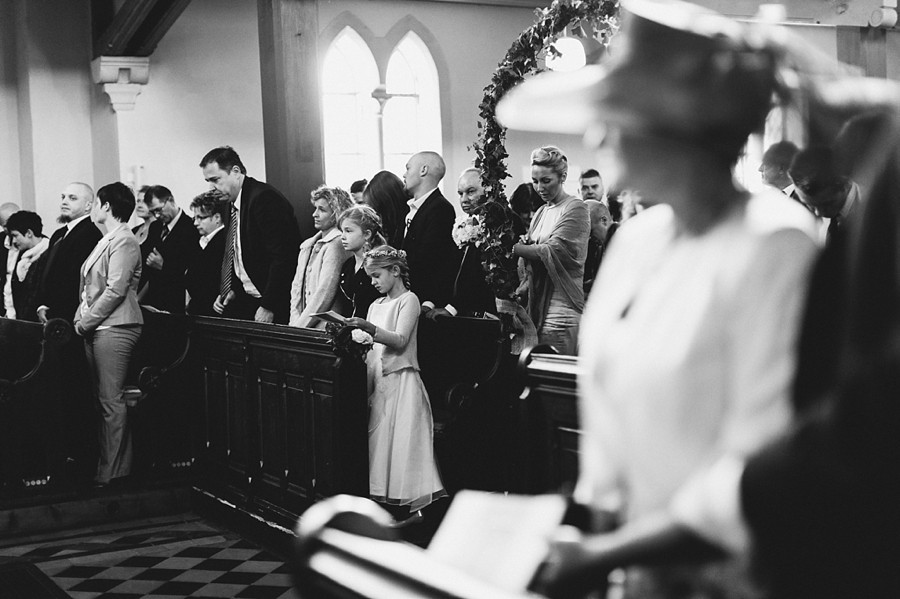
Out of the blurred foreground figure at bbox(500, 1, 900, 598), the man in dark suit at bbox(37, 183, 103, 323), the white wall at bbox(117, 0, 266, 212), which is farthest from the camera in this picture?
the white wall at bbox(117, 0, 266, 212)

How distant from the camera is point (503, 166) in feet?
19.4

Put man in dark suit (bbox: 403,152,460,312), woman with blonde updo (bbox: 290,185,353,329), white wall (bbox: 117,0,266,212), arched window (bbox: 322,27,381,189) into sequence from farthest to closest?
arched window (bbox: 322,27,381,189), white wall (bbox: 117,0,266,212), man in dark suit (bbox: 403,152,460,312), woman with blonde updo (bbox: 290,185,353,329)

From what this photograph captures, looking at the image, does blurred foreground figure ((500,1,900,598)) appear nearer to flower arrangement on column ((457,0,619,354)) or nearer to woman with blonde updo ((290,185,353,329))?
flower arrangement on column ((457,0,619,354))

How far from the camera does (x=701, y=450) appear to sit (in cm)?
133

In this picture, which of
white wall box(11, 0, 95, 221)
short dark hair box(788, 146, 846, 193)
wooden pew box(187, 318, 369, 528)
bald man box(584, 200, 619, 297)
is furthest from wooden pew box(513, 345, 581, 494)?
white wall box(11, 0, 95, 221)

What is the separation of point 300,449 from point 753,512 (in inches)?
176

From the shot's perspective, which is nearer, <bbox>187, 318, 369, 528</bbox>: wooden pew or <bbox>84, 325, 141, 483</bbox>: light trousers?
<bbox>187, 318, 369, 528</bbox>: wooden pew

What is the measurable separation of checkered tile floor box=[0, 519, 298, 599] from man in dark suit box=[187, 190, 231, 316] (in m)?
1.55

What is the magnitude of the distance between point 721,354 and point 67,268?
6458 millimetres

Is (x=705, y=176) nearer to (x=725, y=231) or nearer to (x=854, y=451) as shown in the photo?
(x=725, y=231)

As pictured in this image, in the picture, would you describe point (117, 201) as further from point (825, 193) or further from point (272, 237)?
point (825, 193)

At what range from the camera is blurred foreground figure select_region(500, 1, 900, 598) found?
3.51 ft

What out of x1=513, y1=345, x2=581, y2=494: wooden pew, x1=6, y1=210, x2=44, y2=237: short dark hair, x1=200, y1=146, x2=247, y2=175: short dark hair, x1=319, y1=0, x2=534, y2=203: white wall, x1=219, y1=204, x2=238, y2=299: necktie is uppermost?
x1=319, y1=0, x2=534, y2=203: white wall

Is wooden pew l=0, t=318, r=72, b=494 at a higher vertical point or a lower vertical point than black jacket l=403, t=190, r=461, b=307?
lower
